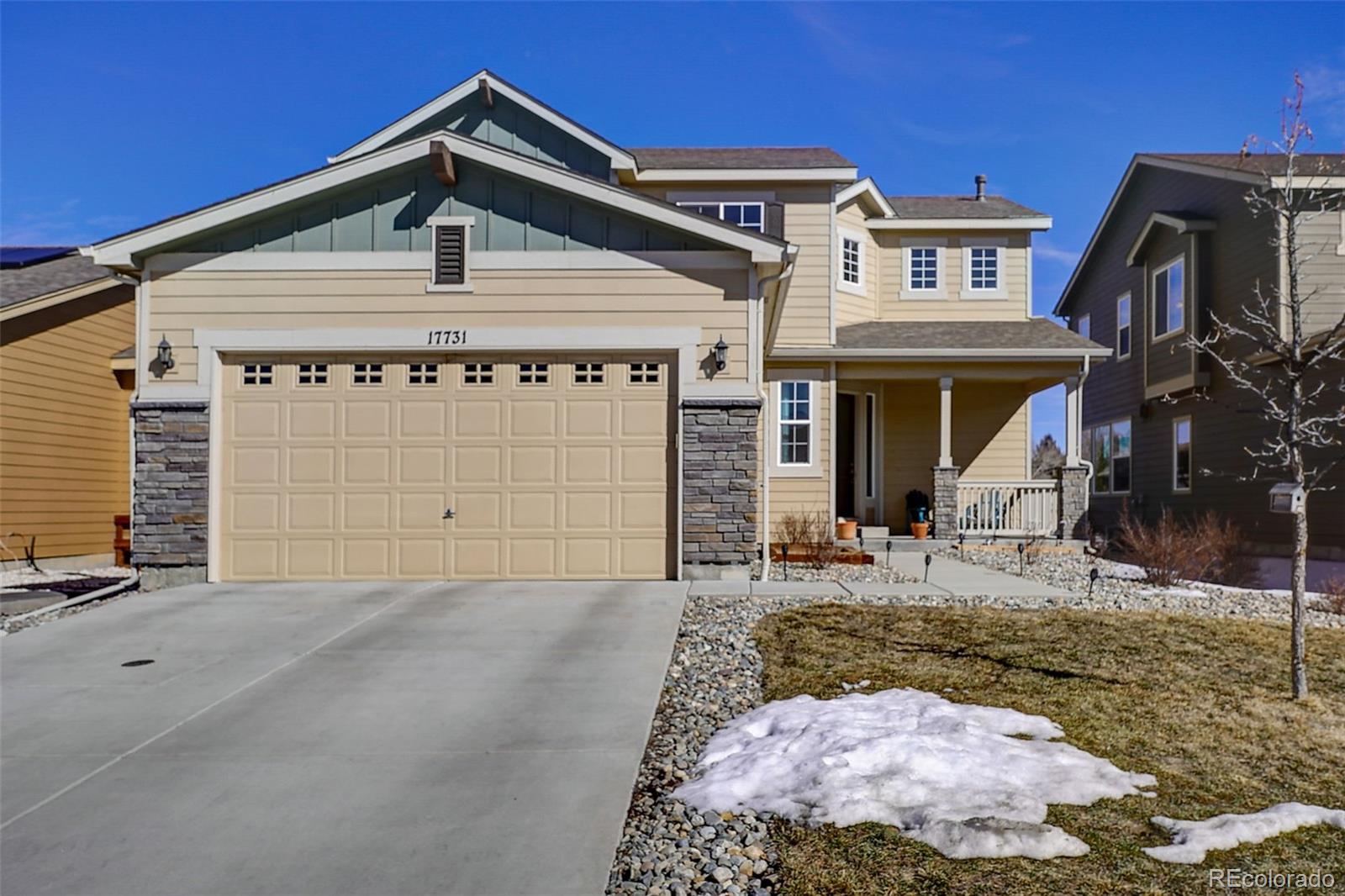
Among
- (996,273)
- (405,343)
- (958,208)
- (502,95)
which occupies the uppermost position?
(502,95)

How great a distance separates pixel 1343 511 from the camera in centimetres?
1409

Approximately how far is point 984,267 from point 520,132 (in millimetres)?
8842

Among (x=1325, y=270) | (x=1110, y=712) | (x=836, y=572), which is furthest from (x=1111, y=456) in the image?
(x=1110, y=712)

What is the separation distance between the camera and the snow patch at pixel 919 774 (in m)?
3.61

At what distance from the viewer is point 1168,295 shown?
17.9 metres

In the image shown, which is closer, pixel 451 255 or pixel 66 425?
pixel 451 255

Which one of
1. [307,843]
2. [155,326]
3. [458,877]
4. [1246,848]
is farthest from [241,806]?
[155,326]

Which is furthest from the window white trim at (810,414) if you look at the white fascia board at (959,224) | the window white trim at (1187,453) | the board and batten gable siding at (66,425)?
the board and batten gable siding at (66,425)

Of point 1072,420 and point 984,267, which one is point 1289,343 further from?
point 984,267

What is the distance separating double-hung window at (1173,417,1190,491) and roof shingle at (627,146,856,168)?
8.36m

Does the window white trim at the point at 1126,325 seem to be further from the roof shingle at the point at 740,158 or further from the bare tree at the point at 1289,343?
the roof shingle at the point at 740,158

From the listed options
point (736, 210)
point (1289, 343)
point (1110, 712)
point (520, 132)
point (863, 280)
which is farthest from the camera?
point (863, 280)

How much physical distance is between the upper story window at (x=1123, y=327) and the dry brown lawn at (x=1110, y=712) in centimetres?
1354

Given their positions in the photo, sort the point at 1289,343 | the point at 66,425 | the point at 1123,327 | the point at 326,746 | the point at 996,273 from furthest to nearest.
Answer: the point at 1123,327 < the point at 996,273 < the point at 66,425 < the point at 1289,343 < the point at 326,746
